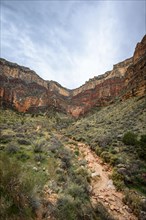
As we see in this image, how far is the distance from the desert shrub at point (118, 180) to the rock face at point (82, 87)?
23665mm

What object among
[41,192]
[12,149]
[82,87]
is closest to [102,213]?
[41,192]

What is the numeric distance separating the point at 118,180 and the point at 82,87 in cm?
9395

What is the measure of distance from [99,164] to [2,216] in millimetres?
8661

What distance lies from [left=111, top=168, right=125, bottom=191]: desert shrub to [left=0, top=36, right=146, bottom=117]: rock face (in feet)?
77.6

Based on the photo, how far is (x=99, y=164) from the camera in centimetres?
1152

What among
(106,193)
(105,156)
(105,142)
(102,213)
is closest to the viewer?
(102,213)

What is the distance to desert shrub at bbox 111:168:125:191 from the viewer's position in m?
8.43

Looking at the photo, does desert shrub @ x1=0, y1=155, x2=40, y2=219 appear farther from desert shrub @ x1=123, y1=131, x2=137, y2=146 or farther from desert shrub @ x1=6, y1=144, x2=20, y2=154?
desert shrub @ x1=123, y1=131, x2=137, y2=146

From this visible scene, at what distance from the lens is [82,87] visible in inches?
3974

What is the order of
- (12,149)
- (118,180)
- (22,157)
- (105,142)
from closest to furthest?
(118,180) < (22,157) < (12,149) < (105,142)

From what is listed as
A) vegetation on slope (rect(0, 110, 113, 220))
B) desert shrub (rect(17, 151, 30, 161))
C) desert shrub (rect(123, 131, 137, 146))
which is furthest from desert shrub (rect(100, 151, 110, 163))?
desert shrub (rect(17, 151, 30, 161))

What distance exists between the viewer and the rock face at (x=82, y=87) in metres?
37.6

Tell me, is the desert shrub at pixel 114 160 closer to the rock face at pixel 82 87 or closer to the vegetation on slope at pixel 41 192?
the vegetation on slope at pixel 41 192

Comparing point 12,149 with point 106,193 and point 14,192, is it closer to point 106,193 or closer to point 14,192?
point 14,192
